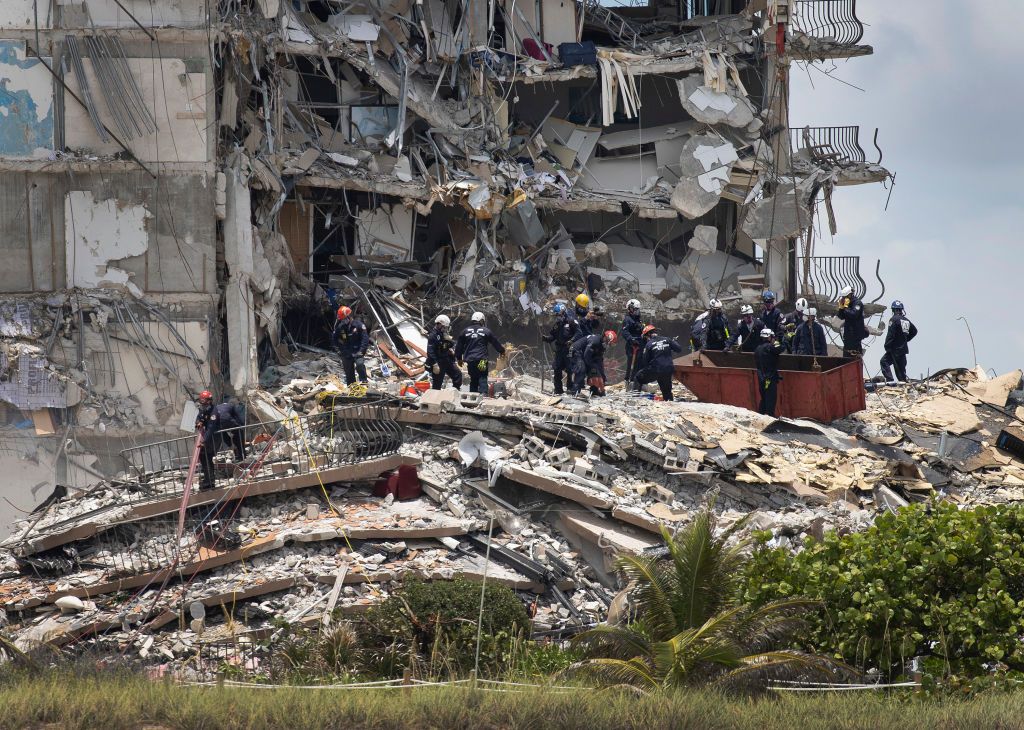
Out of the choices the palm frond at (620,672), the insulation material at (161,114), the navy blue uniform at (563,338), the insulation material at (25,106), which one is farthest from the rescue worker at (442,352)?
the palm frond at (620,672)

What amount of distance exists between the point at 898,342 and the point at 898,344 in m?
0.04

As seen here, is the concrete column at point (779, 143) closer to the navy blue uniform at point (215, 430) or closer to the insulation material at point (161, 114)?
the insulation material at point (161, 114)

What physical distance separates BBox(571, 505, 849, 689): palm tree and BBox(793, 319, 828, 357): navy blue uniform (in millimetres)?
10429

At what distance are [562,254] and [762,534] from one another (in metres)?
19.0

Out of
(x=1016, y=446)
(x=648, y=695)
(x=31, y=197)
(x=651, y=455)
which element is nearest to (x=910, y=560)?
(x=648, y=695)

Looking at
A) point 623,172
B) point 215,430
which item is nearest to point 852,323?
point 623,172

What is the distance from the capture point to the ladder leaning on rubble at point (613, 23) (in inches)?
1406

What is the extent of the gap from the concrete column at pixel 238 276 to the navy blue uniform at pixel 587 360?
635cm

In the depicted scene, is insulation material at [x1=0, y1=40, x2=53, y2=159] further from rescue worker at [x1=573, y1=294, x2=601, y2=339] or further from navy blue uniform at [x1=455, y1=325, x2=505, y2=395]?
rescue worker at [x1=573, y1=294, x2=601, y2=339]

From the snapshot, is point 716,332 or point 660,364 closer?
point 660,364

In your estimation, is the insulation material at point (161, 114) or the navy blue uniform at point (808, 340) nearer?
the navy blue uniform at point (808, 340)

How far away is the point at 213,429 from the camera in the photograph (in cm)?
1977

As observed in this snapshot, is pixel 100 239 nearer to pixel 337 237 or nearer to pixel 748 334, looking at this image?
pixel 337 237

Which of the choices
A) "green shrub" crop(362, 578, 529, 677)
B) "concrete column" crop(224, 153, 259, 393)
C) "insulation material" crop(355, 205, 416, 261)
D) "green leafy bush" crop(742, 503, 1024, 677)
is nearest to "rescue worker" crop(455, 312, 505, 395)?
"concrete column" crop(224, 153, 259, 393)
